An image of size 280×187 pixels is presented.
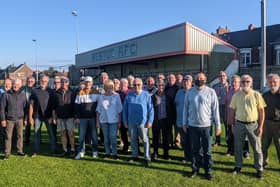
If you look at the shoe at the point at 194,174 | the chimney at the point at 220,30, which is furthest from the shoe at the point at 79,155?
the chimney at the point at 220,30

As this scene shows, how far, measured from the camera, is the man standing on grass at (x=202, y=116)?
5.52m

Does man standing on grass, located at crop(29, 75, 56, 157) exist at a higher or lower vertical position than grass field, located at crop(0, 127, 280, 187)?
higher

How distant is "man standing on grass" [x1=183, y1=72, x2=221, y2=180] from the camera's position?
5.52 meters

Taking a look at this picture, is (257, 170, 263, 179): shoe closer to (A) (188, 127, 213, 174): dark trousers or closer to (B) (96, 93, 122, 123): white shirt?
(A) (188, 127, 213, 174): dark trousers

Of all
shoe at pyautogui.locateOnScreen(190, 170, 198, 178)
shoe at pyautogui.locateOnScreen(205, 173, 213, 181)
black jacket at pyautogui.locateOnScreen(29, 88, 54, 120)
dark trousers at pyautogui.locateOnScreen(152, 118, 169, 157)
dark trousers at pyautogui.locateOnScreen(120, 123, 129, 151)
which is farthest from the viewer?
dark trousers at pyautogui.locateOnScreen(120, 123, 129, 151)

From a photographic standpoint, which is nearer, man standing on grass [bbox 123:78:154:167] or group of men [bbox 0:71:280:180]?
group of men [bbox 0:71:280:180]

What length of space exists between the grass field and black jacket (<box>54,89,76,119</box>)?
1.06 metres

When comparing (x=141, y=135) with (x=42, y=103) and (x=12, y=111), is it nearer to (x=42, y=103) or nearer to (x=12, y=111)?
(x=42, y=103)

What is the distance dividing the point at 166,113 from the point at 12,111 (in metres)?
3.62

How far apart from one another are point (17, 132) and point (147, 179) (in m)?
3.57

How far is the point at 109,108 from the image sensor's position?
6.88 m

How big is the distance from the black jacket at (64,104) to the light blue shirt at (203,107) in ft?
9.80

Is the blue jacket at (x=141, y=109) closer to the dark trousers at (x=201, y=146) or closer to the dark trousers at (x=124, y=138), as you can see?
the dark trousers at (x=201, y=146)

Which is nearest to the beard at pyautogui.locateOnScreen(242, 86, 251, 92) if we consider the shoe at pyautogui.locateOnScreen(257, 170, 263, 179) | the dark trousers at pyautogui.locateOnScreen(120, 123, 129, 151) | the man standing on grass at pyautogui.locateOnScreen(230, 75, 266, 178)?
the man standing on grass at pyautogui.locateOnScreen(230, 75, 266, 178)
